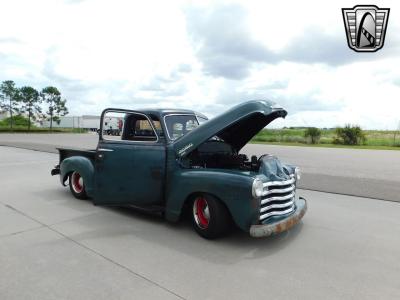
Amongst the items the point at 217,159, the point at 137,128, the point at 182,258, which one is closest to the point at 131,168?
the point at 137,128

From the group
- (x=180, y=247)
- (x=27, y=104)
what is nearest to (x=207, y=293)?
(x=180, y=247)

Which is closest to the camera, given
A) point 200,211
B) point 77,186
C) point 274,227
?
point 274,227

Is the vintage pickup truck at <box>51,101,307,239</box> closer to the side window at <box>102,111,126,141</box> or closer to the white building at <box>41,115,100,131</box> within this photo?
the side window at <box>102,111,126,141</box>

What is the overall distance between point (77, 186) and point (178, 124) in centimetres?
290

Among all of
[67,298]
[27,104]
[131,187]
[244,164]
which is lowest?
[67,298]

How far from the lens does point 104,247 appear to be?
424 cm

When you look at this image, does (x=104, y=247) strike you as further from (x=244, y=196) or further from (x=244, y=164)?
(x=244, y=164)

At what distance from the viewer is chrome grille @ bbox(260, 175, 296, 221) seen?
168 inches

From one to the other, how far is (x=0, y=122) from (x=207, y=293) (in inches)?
2444

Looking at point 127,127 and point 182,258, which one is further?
point 127,127

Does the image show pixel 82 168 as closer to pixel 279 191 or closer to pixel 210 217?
pixel 210 217

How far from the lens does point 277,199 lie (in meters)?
4.43

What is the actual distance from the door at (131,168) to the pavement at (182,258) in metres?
0.42

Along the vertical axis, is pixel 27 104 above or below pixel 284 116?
above
